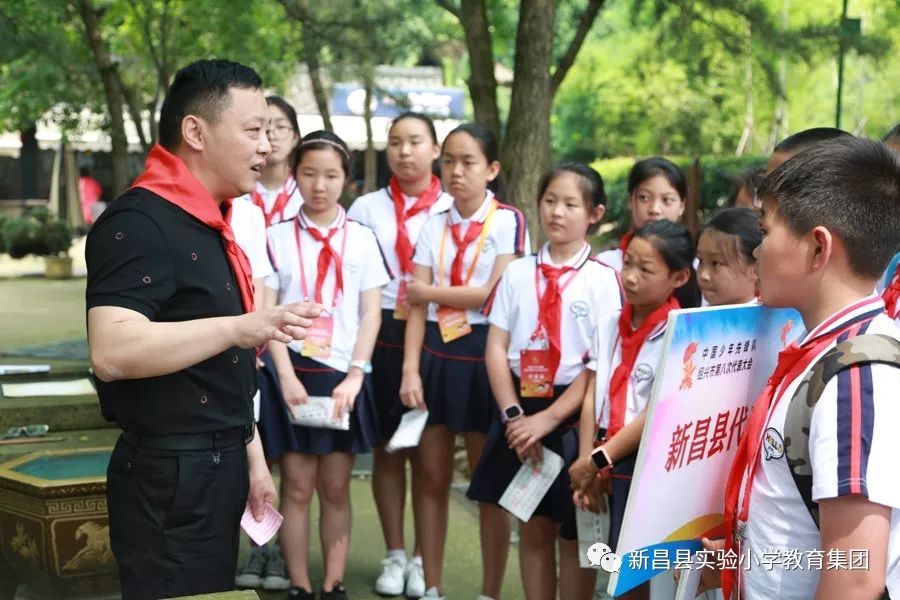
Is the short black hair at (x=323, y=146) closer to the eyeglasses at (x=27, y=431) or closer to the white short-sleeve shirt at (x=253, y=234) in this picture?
the white short-sleeve shirt at (x=253, y=234)

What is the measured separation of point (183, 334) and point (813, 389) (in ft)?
4.30

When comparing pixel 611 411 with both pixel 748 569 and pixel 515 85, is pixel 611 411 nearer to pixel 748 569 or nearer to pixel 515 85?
pixel 748 569

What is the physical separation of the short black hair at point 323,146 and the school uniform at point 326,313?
0.21 metres

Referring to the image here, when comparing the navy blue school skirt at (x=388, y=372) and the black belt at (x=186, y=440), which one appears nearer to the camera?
the black belt at (x=186, y=440)

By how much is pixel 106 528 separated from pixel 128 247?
1615mm

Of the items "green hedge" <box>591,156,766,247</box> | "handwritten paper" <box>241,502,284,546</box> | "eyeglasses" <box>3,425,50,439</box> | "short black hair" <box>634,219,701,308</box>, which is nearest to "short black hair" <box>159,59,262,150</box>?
"handwritten paper" <box>241,502,284,546</box>

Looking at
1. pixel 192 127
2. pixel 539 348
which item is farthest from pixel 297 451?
pixel 192 127

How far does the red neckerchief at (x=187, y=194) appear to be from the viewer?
2.44 m

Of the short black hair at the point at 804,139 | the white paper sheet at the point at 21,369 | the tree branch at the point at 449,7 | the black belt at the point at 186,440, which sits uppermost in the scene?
the tree branch at the point at 449,7

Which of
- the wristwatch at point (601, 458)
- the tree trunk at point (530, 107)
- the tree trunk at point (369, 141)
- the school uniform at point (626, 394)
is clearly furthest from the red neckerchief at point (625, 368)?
the tree trunk at point (369, 141)

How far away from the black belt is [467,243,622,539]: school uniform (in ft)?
4.19

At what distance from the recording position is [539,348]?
353 centimetres

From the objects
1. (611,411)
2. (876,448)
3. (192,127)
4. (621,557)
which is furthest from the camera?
(611,411)

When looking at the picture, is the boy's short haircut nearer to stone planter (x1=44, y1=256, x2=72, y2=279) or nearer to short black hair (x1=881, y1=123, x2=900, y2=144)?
short black hair (x1=881, y1=123, x2=900, y2=144)
